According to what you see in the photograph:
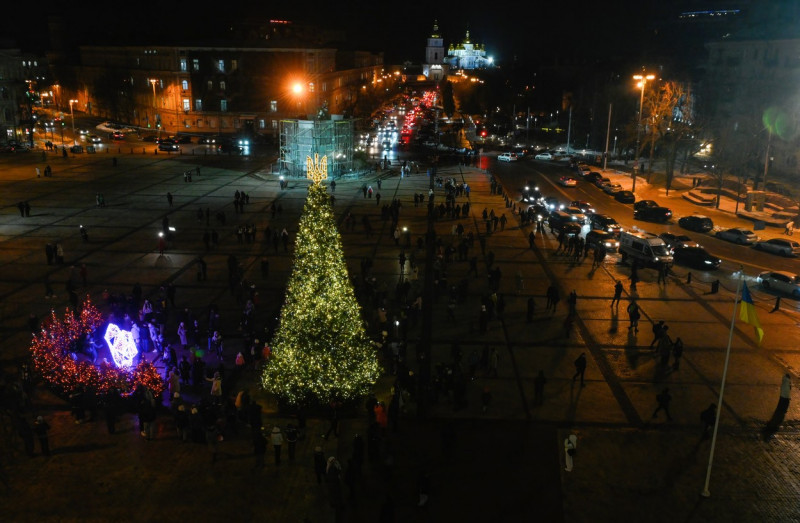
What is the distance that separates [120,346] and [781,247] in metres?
31.1

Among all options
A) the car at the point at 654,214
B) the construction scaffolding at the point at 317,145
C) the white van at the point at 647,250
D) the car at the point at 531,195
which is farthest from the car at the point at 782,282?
the construction scaffolding at the point at 317,145

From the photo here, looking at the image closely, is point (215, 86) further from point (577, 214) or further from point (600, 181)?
point (577, 214)

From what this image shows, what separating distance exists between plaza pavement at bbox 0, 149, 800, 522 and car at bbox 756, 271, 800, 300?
1825 millimetres

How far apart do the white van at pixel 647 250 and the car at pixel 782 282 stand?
3.82 m

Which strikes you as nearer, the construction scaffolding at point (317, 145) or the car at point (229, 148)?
the construction scaffolding at point (317, 145)

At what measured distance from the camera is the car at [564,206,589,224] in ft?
128

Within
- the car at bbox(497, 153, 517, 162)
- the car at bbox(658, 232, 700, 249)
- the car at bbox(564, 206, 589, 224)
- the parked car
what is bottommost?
the car at bbox(658, 232, 700, 249)

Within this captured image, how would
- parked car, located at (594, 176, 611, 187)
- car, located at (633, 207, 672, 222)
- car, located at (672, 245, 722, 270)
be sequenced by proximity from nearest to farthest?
car, located at (672, 245, 722, 270) → car, located at (633, 207, 672, 222) → parked car, located at (594, 176, 611, 187)

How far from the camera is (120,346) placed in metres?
17.8

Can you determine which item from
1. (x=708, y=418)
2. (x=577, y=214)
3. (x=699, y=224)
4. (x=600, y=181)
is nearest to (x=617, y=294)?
(x=708, y=418)

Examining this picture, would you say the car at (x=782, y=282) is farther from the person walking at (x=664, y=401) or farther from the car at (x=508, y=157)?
the car at (x=508, y=157)

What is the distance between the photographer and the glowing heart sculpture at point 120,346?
17.8 meters

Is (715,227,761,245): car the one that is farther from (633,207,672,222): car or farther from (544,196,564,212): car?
(544,196,564,212): car

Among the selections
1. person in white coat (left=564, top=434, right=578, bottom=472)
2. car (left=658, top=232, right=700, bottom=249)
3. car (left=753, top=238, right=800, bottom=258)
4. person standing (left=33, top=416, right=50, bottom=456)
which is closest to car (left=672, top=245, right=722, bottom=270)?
car (left=658, top=232, right=700, bottom=249)
